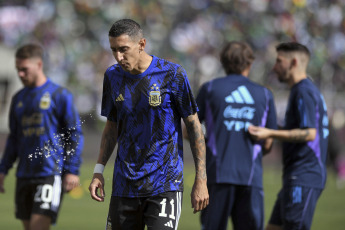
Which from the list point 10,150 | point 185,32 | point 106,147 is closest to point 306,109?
point 106,147

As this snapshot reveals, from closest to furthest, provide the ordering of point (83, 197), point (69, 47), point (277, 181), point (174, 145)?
point (174, 145)
point (83, 197)
point (277, 181)
point (69, 47)

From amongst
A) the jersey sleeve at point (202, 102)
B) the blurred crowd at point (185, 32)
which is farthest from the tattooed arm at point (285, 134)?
the blurred crowd at point (185, 32)

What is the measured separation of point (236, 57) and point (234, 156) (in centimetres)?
85

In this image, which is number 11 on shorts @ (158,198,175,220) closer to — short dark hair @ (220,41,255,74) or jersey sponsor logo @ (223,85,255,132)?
jersey sponsor logo @ (223,85,255,132)

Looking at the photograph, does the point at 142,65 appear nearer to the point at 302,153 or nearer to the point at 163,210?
the point at 163,210

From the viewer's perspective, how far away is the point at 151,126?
3770mm

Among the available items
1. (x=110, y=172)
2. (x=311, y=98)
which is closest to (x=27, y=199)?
(x=110, y=172)

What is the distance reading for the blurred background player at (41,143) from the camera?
558 centimetres

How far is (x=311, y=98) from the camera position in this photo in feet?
17.9

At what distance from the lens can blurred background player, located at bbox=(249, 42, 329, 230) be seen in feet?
17.7

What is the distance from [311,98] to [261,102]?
433 mm

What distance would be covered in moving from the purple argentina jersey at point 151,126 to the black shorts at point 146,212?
4 cm

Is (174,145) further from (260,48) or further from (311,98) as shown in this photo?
(260,48)

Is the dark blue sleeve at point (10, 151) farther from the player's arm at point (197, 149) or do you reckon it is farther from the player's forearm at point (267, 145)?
the player's arm at point (197, 149)
